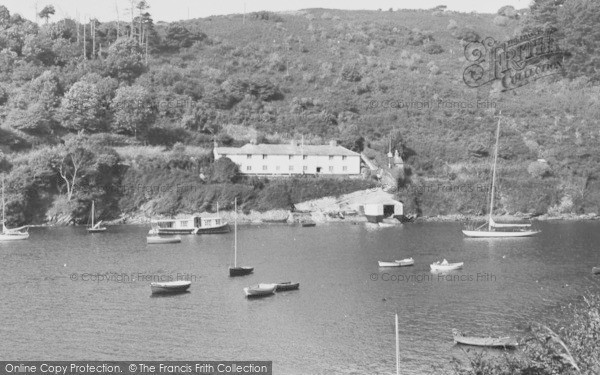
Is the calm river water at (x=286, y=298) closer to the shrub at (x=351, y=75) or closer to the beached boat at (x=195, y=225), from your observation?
the beached boat at (x=195, y=225)

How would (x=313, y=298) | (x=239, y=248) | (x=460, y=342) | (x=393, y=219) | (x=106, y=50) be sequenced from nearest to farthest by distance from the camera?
(x=460, y=342) → (x=313, y=298) → (x=239, y=248) → (x=393, y=219) → (x=106, y=50)

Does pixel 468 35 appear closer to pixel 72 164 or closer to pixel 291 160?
pixel 291 160

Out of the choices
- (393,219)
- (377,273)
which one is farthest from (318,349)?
(393,219)

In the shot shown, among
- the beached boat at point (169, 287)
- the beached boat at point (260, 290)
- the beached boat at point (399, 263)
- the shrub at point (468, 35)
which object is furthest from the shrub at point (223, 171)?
the shrub at point (468, 35)

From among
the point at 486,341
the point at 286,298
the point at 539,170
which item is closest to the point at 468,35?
the point at 539,170

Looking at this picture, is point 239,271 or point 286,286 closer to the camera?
point 286,286

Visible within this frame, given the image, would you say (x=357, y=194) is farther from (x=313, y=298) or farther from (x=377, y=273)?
(x=313, y=298)
